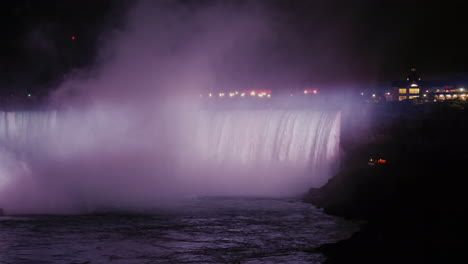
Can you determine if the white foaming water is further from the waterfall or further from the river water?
the river water

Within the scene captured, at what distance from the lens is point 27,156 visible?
34.5 metres

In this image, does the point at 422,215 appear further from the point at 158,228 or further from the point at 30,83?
the point at 30,83

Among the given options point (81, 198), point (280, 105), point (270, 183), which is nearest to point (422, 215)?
point (270, 183)

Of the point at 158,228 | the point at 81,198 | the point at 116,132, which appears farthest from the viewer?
the point at 116,132

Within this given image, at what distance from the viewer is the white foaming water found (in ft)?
84.7

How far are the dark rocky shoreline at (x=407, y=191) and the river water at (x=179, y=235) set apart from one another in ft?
2.97

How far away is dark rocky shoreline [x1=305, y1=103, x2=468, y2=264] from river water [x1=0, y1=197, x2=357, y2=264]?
0.90 meters

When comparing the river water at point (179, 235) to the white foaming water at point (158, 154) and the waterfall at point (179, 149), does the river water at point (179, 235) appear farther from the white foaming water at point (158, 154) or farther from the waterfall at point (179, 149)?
the waterfall at point (179, 149)

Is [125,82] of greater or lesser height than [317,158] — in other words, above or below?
above

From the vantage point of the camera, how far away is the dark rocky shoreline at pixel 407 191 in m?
15.0

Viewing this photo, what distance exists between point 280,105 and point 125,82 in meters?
9.98

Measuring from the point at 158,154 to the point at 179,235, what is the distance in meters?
16.1

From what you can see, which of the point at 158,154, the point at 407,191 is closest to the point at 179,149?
the point at 158,154

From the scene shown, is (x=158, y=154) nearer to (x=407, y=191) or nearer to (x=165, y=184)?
(x=165, y=184)
